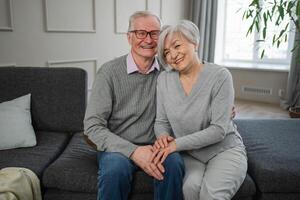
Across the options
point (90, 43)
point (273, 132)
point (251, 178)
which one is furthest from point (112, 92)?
point (90, 43)

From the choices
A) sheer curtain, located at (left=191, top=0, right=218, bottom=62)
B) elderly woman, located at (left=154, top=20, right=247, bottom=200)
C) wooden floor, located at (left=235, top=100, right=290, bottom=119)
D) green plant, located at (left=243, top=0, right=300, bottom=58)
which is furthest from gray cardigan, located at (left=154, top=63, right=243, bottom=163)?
sheer curtain, located at (left=191, top=0, right=218, bottom=62)

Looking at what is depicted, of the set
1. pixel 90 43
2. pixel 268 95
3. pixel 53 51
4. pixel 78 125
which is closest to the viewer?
pixel 78 125

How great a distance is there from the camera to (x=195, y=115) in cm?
139

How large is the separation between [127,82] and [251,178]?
75 cm

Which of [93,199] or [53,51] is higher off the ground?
[53,51]

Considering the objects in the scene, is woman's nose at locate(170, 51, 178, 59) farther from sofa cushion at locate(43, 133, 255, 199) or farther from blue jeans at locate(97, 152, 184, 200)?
sofa cushion at locate(43, 133, 255, 199)

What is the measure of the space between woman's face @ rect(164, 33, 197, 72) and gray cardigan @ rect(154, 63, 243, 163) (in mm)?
77

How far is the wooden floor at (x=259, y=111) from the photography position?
12.7 ft

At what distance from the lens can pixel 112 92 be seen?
1519mm

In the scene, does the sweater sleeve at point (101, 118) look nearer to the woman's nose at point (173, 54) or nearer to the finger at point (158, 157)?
the finger at point (158, 157)

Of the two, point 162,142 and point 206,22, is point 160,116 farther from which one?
point 206,22

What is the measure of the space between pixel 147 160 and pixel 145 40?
57 centimetres

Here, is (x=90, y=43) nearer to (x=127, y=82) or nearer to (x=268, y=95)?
(x=127, y=82)

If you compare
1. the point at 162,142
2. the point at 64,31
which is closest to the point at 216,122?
the point at 162,142
